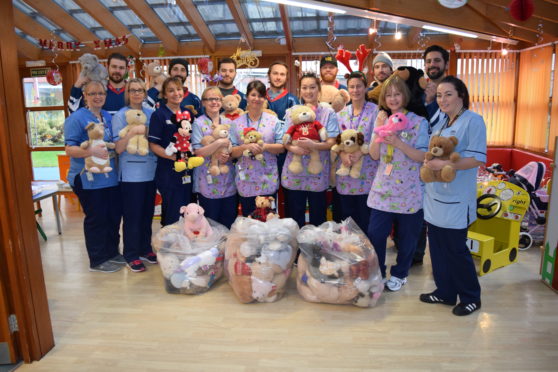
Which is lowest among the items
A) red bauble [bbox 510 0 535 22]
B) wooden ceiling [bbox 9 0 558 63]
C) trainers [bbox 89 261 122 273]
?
trainers [bbox 89 261 122 273]

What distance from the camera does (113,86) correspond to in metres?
3.48

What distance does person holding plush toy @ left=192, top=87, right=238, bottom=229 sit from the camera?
3105mm

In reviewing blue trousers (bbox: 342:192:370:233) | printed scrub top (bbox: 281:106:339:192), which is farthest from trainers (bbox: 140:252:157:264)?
blue trousers (bbox: 342:192:370:233)

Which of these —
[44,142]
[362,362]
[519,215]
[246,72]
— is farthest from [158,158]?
[44,142]

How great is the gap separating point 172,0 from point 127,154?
11.5 ft

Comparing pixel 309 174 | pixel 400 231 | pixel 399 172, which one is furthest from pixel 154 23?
pixel 400 231

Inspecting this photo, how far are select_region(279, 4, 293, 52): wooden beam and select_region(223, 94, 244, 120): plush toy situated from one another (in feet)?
9.03

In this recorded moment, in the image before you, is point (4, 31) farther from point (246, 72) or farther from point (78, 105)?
point (246, 72)

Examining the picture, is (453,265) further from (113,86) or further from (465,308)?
(113,86)

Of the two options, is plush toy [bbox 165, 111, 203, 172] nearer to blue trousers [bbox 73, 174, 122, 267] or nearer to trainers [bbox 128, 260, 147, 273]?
blue trousers [bbox 73, 174, 122, 267]

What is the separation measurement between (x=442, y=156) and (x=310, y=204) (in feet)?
3.77

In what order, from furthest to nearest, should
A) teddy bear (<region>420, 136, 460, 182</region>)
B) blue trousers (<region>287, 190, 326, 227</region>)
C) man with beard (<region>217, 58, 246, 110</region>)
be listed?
man with beard (<region>217, 58, 246, 110</region>) → blue trousers (<region>287, 190, 326, 227</region>) → teddy bear (<region>420, 136, 460, 182</region>)

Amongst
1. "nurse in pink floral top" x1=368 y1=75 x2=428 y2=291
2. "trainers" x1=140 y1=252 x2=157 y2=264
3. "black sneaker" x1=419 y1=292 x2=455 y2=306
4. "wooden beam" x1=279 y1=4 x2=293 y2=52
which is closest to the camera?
"nurse in pink floral top" x1=368 y1=75 x2=428 y2=291

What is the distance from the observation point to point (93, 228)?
3.32 m
